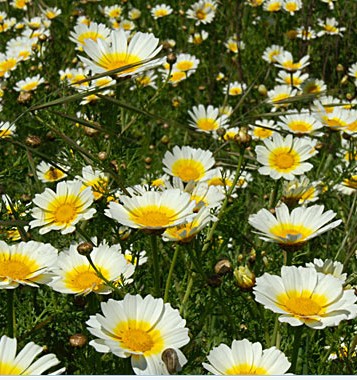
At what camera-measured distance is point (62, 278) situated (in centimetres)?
146

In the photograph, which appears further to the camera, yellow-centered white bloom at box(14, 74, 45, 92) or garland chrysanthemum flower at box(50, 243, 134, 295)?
yellow-centered white bloom at box(14, 74, 45, 92)

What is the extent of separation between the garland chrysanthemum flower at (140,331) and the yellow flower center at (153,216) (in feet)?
0.55

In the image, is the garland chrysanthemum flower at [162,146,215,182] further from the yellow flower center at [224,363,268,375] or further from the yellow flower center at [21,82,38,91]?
the yellow flower center at [21,82,38,91]

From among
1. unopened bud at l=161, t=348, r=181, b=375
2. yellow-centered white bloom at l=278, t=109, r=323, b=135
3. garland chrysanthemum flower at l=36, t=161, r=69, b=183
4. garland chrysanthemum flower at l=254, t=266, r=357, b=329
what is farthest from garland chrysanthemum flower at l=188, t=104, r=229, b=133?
unopened bud at l=161, t=348, r=181, b=375

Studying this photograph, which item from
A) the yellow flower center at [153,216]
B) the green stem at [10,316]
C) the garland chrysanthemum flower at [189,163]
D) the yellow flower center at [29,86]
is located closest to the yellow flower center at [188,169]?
the garland chrysanthemum flower at [189,163]

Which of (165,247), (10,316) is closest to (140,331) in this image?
(10,316)

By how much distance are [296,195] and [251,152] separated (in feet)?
4.25

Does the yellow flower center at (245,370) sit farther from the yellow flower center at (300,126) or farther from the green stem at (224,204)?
the yellow flower center at (300,126)

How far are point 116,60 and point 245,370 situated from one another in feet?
3.51

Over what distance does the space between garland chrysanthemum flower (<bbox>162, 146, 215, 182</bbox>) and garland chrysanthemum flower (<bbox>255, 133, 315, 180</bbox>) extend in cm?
15

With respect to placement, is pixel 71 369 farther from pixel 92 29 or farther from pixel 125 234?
pixel 92 29

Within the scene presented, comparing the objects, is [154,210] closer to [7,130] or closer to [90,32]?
[7,130]

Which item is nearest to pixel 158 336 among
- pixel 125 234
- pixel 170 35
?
pixel 125 234

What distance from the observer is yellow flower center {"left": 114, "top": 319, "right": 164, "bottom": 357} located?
1193mm
